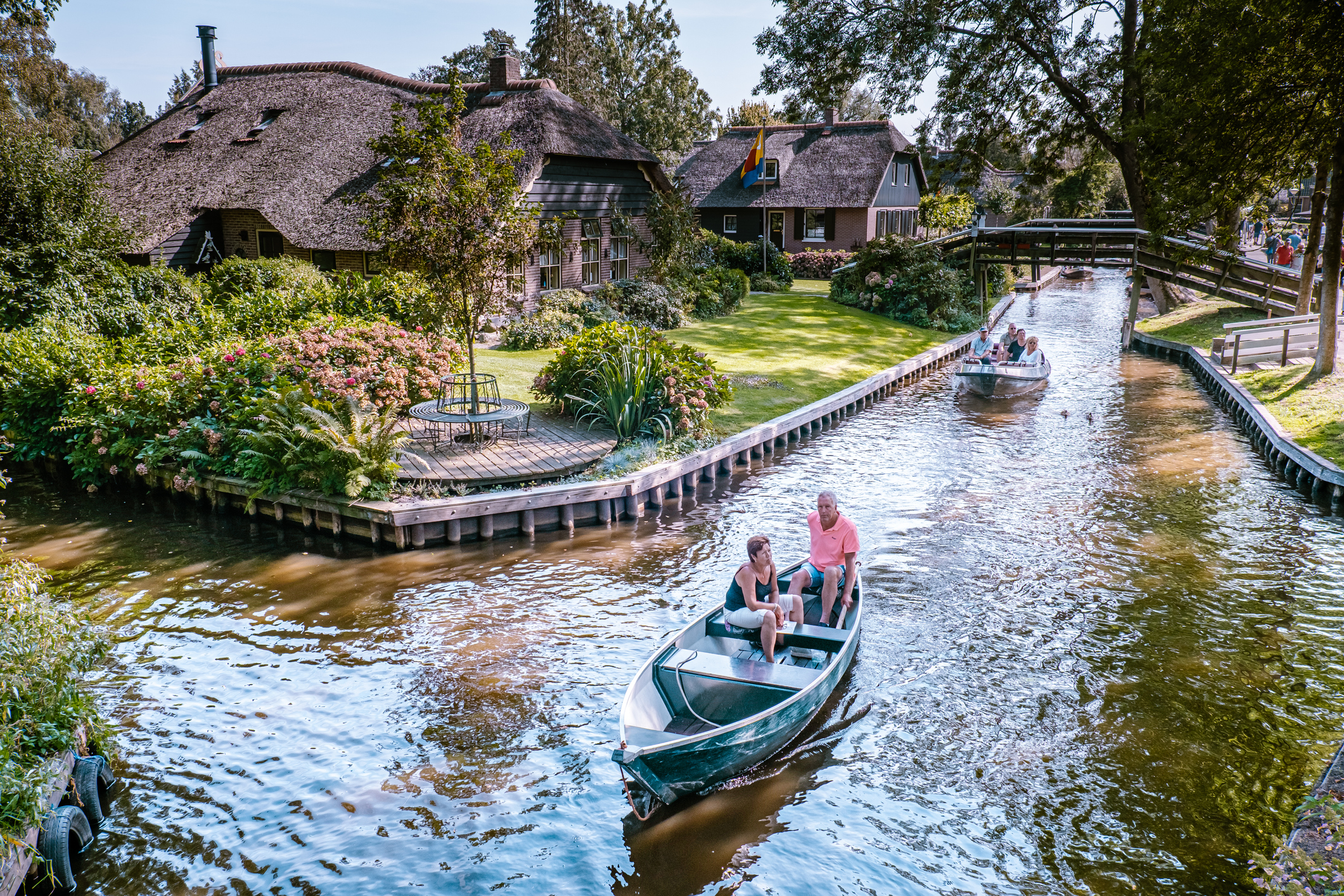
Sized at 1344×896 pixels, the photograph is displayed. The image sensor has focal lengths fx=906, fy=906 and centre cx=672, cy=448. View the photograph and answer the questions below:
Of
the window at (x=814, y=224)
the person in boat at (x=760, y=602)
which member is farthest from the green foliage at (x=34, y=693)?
the window at (x=814, y=224)

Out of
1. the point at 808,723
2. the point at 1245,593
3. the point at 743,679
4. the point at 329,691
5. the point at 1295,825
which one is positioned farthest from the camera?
the point at 1245,593

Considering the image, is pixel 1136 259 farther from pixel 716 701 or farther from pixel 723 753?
pixel 723 753

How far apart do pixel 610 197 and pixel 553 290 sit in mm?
4301

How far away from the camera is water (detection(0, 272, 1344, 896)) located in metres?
7.13

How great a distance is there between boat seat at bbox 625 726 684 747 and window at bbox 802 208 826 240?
42.7 m

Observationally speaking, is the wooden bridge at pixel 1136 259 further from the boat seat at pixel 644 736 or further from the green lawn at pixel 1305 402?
the boat seat at pixel 644 736

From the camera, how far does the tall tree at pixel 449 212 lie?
1419 centimetres

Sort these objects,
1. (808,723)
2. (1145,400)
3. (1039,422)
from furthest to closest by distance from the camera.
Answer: (1145,400) → (1039,422) → (808,723)

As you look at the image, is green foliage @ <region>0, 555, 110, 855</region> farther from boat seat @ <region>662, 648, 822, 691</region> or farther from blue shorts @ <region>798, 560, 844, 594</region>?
blue shorts @ <region>798, 560, 844, 594</region>

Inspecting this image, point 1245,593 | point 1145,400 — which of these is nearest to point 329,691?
point 1245,593

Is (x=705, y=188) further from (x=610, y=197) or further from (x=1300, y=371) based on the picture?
(x=1300, y=371)

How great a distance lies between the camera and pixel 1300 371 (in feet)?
68.7

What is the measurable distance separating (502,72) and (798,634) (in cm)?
2374

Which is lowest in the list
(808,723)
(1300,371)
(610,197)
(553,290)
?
(808,723)
